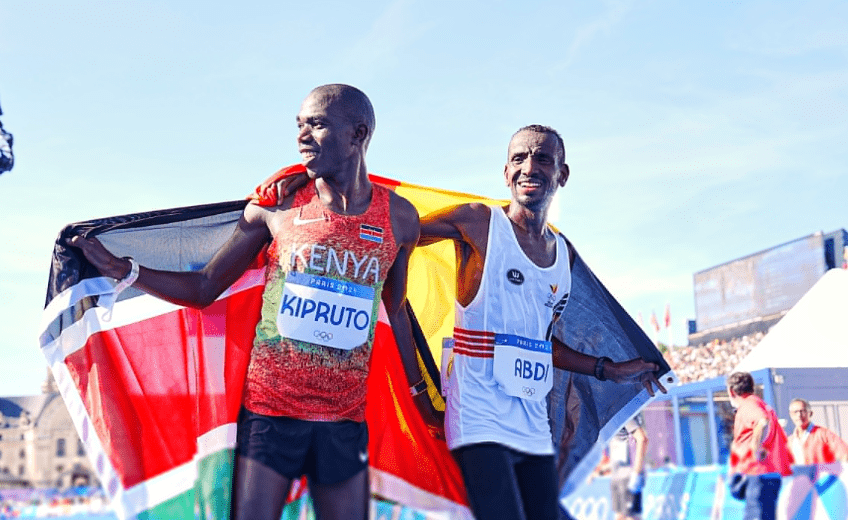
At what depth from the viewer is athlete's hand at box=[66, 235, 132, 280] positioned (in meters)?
3.79

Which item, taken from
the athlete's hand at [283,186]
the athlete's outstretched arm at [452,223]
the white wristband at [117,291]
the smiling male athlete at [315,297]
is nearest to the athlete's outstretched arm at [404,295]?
the smiling male athlete at [315,297]

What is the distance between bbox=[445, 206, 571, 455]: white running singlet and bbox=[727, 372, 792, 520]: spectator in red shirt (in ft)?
13.7

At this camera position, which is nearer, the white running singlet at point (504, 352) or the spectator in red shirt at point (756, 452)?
the white running singlet at point (504, 352)

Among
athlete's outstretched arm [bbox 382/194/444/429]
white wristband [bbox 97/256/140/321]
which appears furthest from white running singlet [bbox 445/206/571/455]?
white wristband [bbox 97/256/140/321]

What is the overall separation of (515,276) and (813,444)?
6.31m

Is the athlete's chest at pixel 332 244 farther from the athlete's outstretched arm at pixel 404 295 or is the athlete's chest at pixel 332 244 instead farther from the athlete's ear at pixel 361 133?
the athlete's ear at pixel 361 133

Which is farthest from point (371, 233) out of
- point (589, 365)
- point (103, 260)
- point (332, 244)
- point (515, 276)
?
point (589, 365)

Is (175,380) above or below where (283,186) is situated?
below

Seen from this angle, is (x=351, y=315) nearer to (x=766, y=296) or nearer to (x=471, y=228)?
(x=471, y=228)

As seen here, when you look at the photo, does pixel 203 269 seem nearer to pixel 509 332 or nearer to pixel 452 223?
pixel 452 223

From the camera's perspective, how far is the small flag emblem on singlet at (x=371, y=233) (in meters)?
3.73

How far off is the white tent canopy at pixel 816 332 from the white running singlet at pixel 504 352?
16324 mm

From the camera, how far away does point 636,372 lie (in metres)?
4.94

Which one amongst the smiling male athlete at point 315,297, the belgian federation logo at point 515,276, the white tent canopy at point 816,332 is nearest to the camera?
the smiling male athlete at point 315,297
